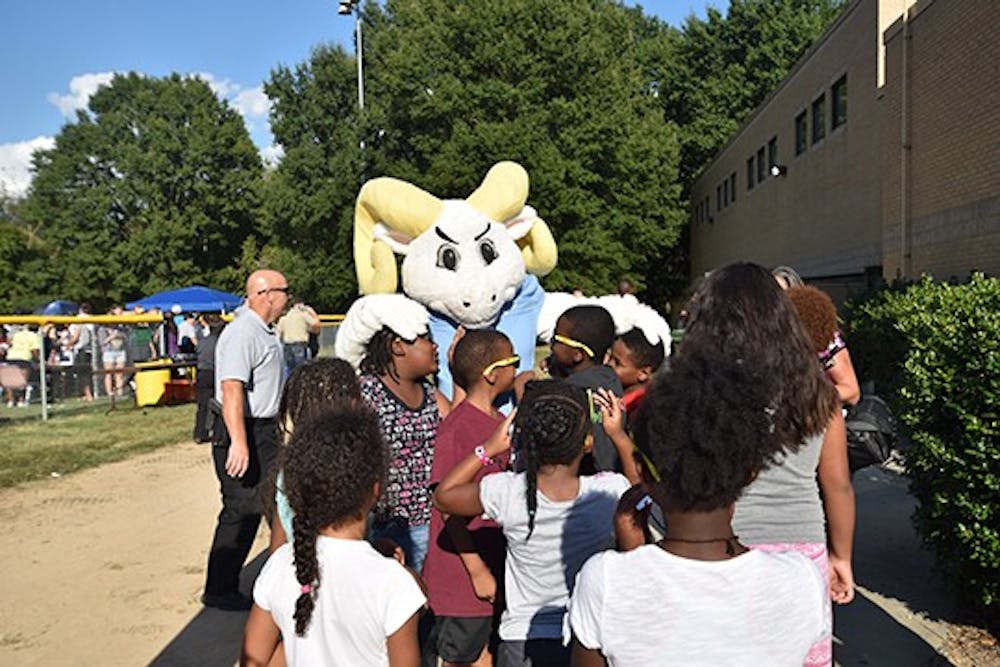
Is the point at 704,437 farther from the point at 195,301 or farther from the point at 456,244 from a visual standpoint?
the point at 195,301

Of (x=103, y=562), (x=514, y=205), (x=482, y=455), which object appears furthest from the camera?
(x=103, y=562)

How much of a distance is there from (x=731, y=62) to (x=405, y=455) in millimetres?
40209

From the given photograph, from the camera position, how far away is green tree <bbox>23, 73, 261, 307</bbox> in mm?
44625

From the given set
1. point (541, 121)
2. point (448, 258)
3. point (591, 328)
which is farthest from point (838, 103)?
point (591, 328)

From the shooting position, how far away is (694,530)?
187 centimetres

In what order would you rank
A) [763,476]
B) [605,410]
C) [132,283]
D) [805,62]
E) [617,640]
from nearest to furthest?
[617,640] < [763,476] < [605,410] < [805,62] < [132,283]

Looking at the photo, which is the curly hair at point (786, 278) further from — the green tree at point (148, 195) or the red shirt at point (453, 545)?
the green tree at point (148, 195)

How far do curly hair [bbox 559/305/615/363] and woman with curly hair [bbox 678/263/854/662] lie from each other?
1272 mm

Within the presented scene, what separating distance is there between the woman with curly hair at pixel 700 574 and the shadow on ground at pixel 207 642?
10.1 ft

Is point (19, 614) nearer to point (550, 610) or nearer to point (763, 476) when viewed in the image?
point (550, 610)

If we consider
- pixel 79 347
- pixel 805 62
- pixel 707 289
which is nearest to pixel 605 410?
pixel 707 289

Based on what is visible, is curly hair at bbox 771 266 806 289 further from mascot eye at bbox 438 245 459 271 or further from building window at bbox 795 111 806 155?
building window at bbox 795 111 806 155

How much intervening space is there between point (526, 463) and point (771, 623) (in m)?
1.04

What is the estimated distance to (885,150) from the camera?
15.6 m
